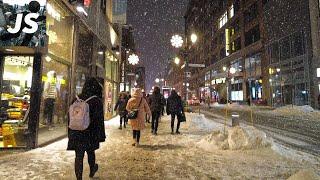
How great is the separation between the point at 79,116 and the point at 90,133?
450 mm

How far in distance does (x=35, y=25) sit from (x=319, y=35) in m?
29.9

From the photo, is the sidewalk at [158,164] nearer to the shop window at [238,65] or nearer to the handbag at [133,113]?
the handbag at [133,113]

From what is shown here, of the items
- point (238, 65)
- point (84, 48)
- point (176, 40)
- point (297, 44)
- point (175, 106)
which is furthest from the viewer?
point (238, 65)

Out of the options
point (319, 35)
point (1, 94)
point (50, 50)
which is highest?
point (319, 35)

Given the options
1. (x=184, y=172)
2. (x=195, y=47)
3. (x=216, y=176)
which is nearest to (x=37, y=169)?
(x=184, y=172)

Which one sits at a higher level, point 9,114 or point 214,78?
point 214,78

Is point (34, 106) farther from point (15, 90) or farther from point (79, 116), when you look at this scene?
point (79, 116)

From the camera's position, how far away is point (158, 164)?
658 centimetres

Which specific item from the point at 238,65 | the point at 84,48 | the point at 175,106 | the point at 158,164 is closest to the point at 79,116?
the point at 158,164

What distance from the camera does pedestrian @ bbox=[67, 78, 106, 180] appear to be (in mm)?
4957

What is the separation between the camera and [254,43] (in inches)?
1708

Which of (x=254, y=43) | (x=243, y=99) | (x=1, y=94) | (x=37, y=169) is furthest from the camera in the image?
(x=243, y=99)

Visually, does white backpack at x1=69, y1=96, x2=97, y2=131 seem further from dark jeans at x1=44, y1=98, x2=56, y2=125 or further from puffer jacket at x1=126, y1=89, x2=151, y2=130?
dark jeans at x1=44, y1=98, x2=56, y2=125

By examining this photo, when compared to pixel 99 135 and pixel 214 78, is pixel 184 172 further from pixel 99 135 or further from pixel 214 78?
pixel 214 78
